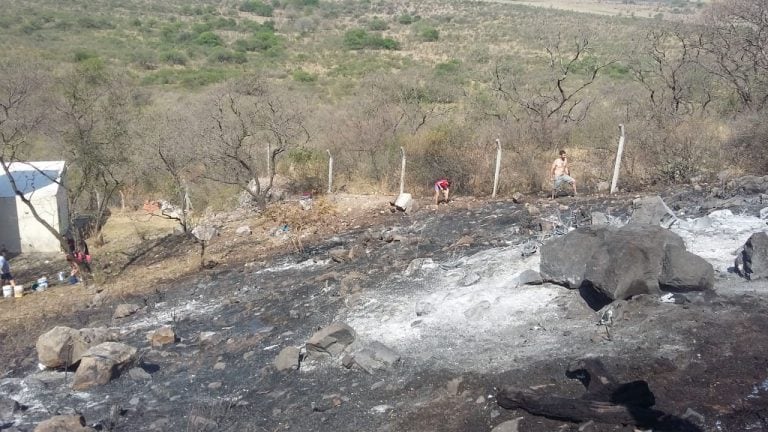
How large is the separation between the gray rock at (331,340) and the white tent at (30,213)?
986 cm

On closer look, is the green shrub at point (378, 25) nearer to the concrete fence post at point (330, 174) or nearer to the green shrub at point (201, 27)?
the green shrub at point (201, 27)

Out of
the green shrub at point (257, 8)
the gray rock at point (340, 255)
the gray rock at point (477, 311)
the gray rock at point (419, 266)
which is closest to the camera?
the gray rock at point (477, 311)

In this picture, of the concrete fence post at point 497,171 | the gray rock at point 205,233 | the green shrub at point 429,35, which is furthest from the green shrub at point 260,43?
the concrete fence post at point 497,171

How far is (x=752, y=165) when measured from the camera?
13039mm

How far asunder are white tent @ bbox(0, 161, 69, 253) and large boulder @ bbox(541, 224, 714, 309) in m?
12.2

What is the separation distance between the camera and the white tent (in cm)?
1442

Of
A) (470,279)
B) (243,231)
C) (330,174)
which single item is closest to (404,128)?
(330,174)

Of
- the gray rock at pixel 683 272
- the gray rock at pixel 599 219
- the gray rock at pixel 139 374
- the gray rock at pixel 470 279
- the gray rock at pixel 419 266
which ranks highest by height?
the gray rock at pixel 683 272

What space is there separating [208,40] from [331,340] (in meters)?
41.3

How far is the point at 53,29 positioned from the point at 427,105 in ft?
106

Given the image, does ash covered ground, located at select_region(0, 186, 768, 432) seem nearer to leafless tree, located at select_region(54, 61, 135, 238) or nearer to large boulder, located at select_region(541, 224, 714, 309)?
large boulder, located at select_region(541, 224, 714, 309)

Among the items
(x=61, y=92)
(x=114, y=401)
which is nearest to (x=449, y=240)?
(x=114, y=401)

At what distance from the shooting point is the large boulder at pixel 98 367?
7320mm

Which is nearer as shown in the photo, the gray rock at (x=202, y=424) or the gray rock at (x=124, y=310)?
the gray rock at (x=202, y=424)
